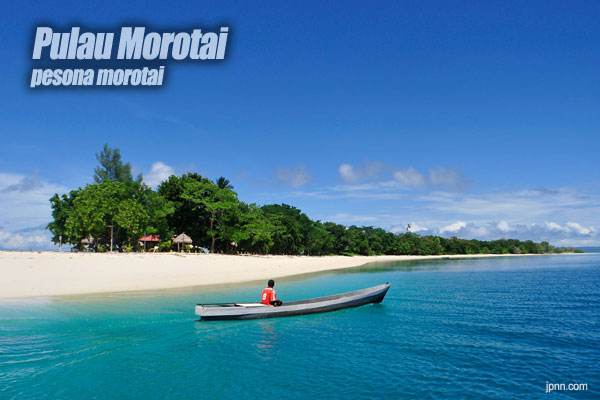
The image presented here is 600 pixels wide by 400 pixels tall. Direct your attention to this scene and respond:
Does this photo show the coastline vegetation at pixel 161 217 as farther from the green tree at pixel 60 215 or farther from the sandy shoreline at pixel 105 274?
the sandy shoreline at pixel 105 274

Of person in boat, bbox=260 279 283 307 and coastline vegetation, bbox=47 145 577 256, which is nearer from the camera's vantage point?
person in boat, bbox=260 279 283 307

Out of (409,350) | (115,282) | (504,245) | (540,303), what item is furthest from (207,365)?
(504,245)

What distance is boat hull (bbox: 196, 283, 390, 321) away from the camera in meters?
16.8

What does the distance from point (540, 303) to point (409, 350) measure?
15.6 meters

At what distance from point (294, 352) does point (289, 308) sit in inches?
212

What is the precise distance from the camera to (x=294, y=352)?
1280 centimetres

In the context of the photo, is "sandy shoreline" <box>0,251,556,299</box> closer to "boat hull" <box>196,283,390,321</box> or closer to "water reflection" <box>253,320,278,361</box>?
"boat hull" <box>196,283,390,321</box>

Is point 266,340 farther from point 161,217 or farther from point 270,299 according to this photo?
point 161,217

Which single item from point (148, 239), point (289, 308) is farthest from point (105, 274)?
point (148, 239)

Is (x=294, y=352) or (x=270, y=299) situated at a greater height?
(x=270, y=299)

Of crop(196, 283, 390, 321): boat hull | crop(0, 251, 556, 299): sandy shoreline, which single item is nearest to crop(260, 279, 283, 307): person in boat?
crop(196, 283, 390, 321): boat hull

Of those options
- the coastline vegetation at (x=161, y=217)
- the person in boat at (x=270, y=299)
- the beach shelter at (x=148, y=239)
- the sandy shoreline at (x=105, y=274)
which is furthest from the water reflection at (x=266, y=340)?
the beach shelter at (x=148, y=239)

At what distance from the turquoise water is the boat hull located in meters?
0.38

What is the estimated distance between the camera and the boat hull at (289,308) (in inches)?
659
